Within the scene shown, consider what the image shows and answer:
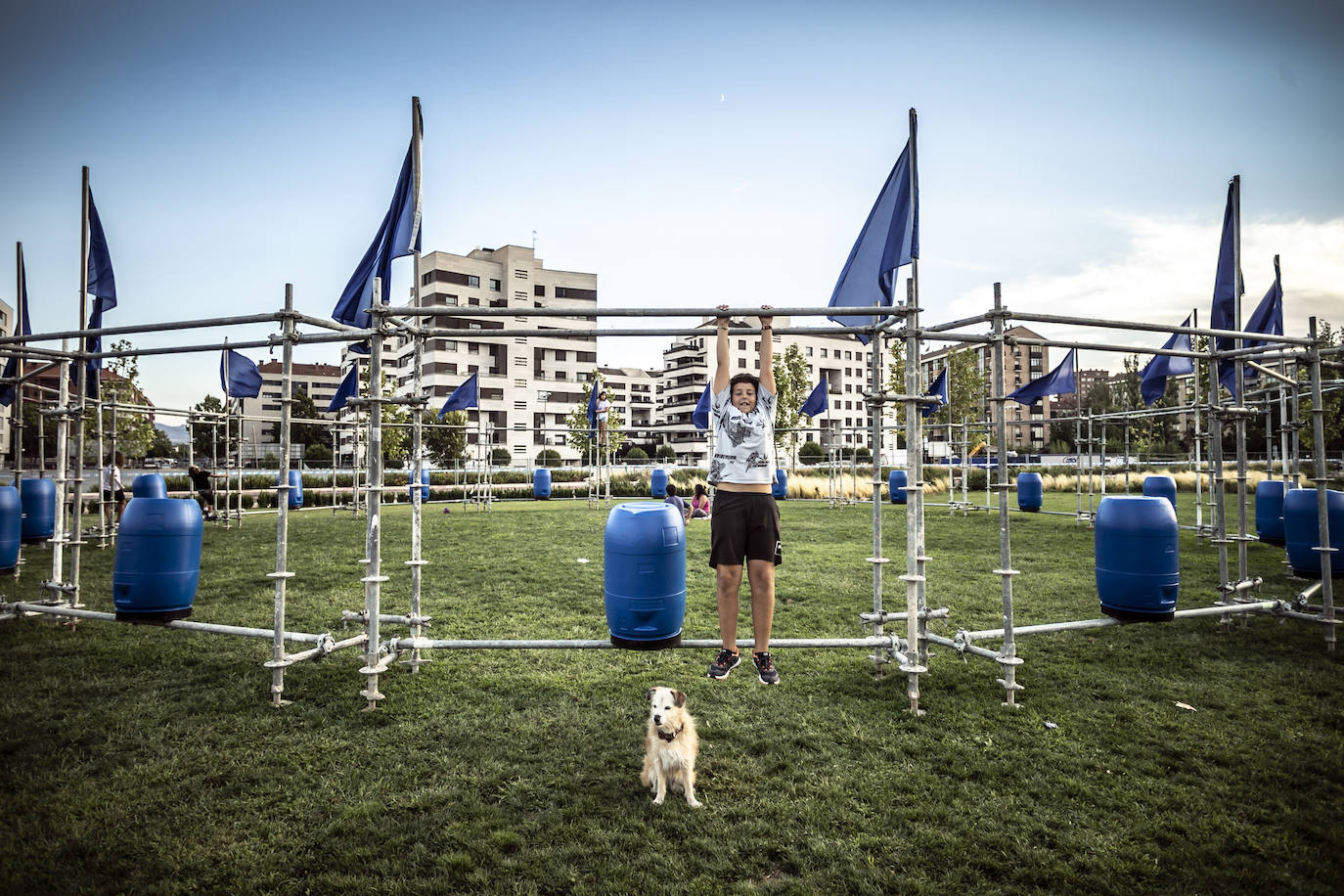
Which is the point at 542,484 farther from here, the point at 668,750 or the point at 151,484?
the point at 668,750

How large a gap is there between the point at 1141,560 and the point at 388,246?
21.2 feet

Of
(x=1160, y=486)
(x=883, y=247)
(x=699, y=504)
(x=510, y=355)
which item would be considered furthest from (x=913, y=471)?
(x=510, y=355)

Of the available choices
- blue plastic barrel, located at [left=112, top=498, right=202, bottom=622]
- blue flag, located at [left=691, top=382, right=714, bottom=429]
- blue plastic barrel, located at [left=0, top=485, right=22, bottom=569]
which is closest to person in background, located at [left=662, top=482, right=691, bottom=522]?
blue flag, located at [left=691, top=382, right=714, bottom=429]

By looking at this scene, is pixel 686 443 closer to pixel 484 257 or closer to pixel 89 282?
pixel 484 257

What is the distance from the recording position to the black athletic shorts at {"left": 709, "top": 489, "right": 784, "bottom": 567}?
438cm

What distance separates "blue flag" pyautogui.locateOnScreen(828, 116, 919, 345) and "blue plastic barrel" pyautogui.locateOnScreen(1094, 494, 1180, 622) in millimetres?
2490

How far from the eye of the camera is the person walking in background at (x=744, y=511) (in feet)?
14.4

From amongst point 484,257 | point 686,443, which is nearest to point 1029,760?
point 484,257

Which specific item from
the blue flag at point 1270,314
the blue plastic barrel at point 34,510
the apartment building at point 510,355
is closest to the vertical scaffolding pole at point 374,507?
the blue plastic barrel at point 34,510

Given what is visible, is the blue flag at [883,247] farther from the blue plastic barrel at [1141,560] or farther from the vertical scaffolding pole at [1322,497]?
the vertical scaffolding pole at [1322,497]

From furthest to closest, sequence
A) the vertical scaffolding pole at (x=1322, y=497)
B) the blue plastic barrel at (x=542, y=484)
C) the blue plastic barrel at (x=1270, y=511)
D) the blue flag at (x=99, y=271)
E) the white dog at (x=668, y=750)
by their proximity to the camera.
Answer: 1. the blue plastic barrel at (x=542, y=484)
2. the blue plastic barrel at (x=1270, y=511)
3. the blue flag at (x=99, y=271)
4. the vertical scaffolding pole at (x=1322, y=497)
5. the white dog at (x=668, y=750)

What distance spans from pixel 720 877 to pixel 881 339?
4.01 metres

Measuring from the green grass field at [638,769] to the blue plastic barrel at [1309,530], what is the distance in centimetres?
96

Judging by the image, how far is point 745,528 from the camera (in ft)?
14.5
